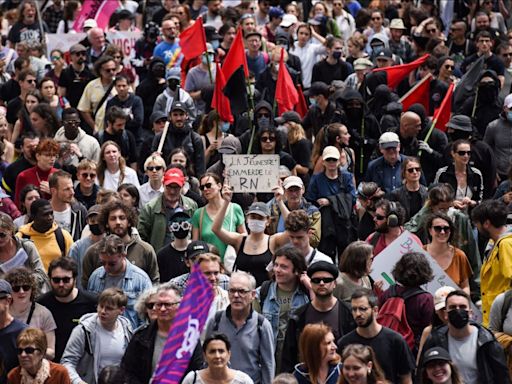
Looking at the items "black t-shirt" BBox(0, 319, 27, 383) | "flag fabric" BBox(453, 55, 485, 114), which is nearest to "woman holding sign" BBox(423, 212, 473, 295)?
"black t-shirt" BBox(0, 319, 27, 383)

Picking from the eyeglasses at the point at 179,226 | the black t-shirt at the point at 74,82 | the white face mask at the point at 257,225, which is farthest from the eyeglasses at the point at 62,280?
the black t-shirt at the point at 74,82

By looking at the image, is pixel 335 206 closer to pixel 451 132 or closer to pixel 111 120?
pixel 451 132

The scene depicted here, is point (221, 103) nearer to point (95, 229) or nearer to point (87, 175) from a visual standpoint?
point (87, 175)

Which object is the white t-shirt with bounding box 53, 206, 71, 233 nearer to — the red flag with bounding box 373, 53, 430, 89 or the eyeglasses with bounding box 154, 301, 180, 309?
the eyeglasses with bounding box 154, 301, 180, 309

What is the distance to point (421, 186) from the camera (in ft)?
54.9

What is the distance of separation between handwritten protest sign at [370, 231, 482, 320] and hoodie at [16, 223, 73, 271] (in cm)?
269

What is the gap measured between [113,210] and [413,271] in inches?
109

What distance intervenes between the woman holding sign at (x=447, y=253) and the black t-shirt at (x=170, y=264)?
6.66 ft

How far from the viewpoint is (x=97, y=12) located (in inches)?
1009

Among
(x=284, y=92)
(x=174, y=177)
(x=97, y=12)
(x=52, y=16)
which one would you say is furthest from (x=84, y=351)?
(x=52, y=16)

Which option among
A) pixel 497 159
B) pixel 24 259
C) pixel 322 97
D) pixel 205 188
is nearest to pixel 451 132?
pixel 497 159

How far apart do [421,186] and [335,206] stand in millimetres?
862

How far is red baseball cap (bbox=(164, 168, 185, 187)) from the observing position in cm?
1611

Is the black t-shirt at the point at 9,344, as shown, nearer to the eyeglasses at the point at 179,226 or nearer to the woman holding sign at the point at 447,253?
the eyeglasses at the point at 179,226
